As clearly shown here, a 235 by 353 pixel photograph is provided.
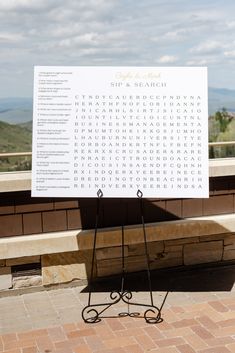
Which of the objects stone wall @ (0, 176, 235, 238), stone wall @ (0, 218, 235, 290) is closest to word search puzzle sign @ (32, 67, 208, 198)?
stone wall @ (0, 176, 235, 238)

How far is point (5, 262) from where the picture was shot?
384 centimetres

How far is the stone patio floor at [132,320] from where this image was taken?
10.2ft

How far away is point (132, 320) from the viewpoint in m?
3.44

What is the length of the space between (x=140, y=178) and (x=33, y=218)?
98 cm

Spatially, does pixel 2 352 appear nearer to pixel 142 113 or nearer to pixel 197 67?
pixel 142 113

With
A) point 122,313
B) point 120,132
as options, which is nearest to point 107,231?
point 122,313

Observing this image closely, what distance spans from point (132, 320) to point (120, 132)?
4.23ft

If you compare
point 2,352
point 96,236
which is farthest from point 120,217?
point 2,352

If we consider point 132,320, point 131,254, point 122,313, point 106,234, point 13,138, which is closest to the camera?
point 132,320

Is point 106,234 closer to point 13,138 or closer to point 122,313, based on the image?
point 122,313

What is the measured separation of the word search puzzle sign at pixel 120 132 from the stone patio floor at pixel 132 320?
0.86 m

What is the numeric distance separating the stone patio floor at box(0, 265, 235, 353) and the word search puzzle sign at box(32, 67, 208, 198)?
86 cm

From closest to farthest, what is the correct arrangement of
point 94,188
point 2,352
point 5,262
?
point 2,352 < point 94,188 < point 5,262

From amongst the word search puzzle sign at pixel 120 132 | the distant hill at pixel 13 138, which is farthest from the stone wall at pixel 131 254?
the distant hill at pixel 13 138
